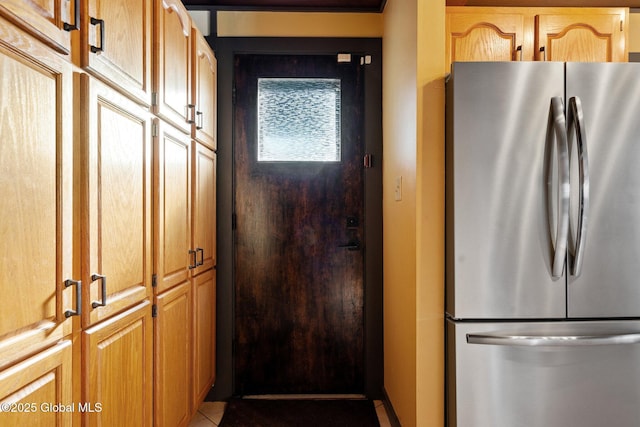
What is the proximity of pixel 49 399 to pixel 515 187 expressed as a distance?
1.66 meters

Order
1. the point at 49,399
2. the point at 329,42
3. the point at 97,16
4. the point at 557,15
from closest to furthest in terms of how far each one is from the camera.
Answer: the point at 49,399 → the point at 97,16 → the point at 557,15 → the point at 329,42

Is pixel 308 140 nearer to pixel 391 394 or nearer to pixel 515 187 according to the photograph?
pixel 515 187

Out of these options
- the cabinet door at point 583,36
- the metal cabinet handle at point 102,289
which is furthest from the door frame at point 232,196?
the metal cabinet handle at point 102,289

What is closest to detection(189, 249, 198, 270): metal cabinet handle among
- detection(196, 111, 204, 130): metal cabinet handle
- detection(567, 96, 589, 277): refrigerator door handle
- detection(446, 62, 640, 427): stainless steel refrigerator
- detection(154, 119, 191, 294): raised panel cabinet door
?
detection(154, 119, 191, 294): raised panel cabinet door

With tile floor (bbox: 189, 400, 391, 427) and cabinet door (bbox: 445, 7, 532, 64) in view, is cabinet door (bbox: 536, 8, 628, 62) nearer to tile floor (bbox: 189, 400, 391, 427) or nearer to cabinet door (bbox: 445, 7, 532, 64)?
cabinet door (bbox: 445, 7, 532, 64)

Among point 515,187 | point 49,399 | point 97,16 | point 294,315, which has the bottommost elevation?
point 294,315

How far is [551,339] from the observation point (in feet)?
5.49

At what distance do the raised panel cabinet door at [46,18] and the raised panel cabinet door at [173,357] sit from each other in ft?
3.29

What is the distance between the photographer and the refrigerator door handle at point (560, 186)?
1649 millimetres

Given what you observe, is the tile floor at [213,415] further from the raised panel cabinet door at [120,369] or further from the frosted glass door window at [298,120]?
the frosted glass door window at [298,120]

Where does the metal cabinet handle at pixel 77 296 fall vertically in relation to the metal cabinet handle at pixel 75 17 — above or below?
below

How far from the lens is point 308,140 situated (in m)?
2.81

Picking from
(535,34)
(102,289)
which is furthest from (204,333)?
(535,34)

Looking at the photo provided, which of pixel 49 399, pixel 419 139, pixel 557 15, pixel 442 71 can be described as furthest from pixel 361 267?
pixel 49 399
